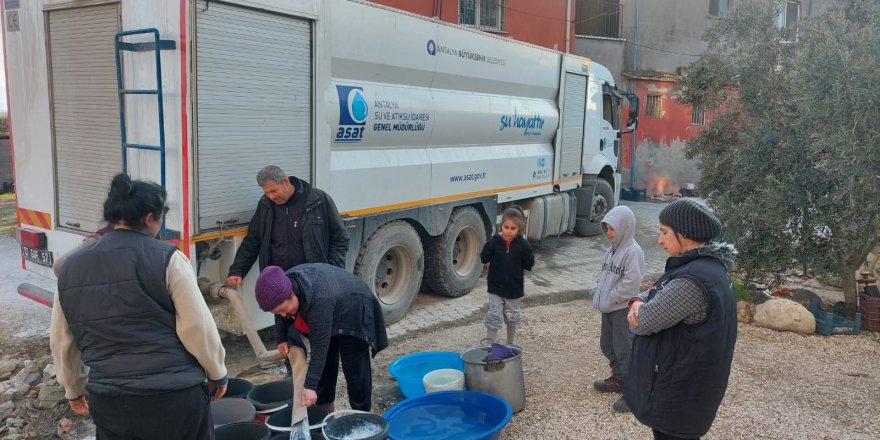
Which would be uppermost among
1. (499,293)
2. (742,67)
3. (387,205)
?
(742,67)

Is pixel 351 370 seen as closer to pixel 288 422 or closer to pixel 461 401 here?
pixel 288 422

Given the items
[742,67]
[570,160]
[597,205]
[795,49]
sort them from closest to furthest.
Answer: [795,49], [742,67], [570,160], [597,205]

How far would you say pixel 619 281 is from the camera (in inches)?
180

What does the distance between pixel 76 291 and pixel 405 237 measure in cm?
434

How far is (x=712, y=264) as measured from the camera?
9.43ft

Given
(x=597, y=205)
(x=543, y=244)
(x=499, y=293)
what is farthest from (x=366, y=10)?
(x=597, y=205)

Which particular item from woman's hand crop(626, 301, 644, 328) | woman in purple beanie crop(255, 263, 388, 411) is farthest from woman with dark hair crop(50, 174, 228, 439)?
woman's hand crop(626, 301, 644, 328)

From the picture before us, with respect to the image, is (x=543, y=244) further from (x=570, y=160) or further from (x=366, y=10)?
(x=366, y=10)

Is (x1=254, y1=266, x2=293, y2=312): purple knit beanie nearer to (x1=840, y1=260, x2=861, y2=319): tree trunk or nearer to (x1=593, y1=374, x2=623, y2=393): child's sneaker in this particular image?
(x1=593, y1=374, x2=623, y2=393): child's sneaker

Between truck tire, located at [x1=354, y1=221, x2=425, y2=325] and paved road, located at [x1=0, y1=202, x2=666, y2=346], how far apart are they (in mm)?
229

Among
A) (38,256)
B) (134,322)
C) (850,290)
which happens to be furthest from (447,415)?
(850,290)

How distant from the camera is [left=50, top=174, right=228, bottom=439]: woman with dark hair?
2615 millimetres

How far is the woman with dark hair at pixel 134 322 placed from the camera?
262 cm

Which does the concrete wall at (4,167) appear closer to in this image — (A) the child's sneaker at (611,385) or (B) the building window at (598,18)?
(B) the building window at (598,18)
